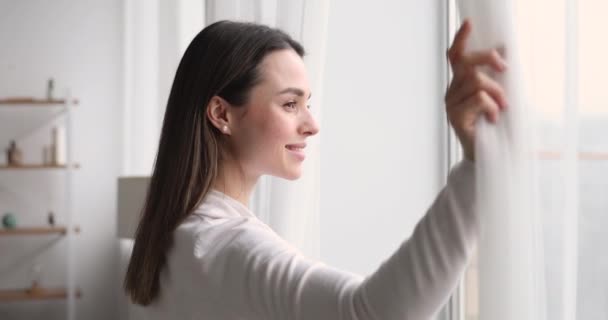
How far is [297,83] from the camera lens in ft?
4.17

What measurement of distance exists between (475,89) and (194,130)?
61 cm

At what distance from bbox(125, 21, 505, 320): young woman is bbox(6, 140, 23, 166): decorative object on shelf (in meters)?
4.31

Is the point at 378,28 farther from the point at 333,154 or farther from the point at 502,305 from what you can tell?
the point at 502,305

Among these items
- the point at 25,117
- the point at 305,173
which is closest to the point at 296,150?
the point at 305,173

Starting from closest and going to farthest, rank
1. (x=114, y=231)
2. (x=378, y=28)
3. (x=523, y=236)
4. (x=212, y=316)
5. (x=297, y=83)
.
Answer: (x=523, y=236)
(x=212, y=316)
(x=297, y=83)
(x=378, y=28)
(x=114, y=231)

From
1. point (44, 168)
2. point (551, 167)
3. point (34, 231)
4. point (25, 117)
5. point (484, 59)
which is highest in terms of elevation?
point (25, 117)

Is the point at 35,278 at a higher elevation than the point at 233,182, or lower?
lower

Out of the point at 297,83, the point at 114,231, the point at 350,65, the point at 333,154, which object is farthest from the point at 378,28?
the point at 114,231

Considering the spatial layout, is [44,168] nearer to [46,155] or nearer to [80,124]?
[46,155]

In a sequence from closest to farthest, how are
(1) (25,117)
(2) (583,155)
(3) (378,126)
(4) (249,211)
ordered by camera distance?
(2) (583,155), (4) (249,211), (3) (378,126), (1) (25,117)

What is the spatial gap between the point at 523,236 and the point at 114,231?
16.8 ft

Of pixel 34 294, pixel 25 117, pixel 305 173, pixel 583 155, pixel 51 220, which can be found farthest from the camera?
pixel 25 117

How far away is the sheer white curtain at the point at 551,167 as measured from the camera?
82 cm

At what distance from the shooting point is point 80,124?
5.61 meters
